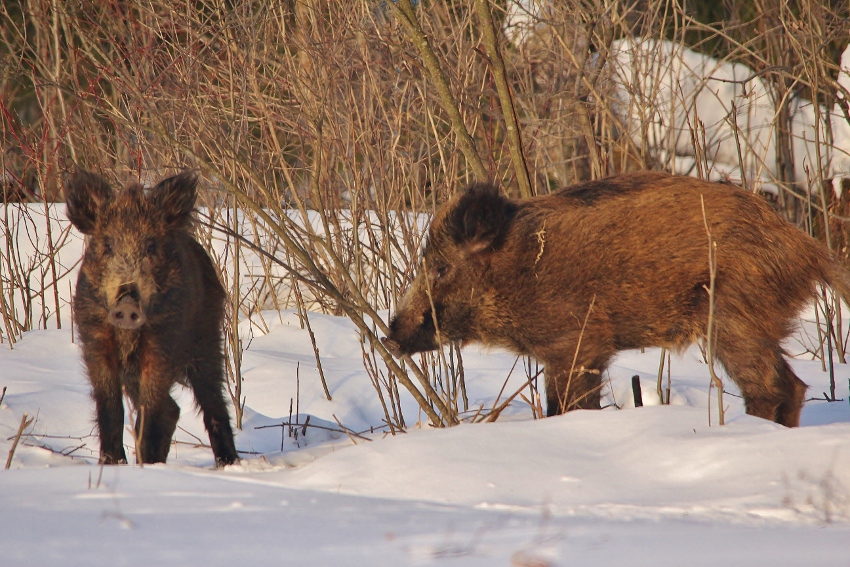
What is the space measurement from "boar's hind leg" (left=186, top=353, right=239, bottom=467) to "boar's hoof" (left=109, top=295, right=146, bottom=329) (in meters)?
0.64

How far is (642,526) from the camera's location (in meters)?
2.35

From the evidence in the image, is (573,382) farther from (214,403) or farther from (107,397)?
(107,397)

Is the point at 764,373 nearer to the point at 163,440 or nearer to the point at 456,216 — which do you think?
the point at 456,216

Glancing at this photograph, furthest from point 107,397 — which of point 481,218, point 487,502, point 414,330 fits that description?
point 487,502

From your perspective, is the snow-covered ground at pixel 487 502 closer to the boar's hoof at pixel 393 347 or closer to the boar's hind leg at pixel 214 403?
the boar's hind leg at pixel 214 403

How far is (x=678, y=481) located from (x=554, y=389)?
5.36 feet

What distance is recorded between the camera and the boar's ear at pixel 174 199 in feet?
13.8

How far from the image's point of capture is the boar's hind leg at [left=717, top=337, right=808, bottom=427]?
4.30m

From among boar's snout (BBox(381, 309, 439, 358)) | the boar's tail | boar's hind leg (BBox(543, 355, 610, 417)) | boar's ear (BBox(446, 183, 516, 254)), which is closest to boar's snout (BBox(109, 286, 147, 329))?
boar's snout (BBox(381, 309, 439, 358))

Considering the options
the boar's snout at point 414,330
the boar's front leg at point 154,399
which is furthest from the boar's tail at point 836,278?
the boar's front leg at point 154,399

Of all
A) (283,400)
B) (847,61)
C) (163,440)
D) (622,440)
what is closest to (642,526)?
(622,440)

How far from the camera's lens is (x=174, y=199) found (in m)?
4.23

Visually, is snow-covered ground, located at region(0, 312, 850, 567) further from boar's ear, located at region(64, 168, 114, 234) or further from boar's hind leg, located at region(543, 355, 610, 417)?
boar's ear, located at region(64, 168, 114, 234)

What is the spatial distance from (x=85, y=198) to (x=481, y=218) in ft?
6.01
